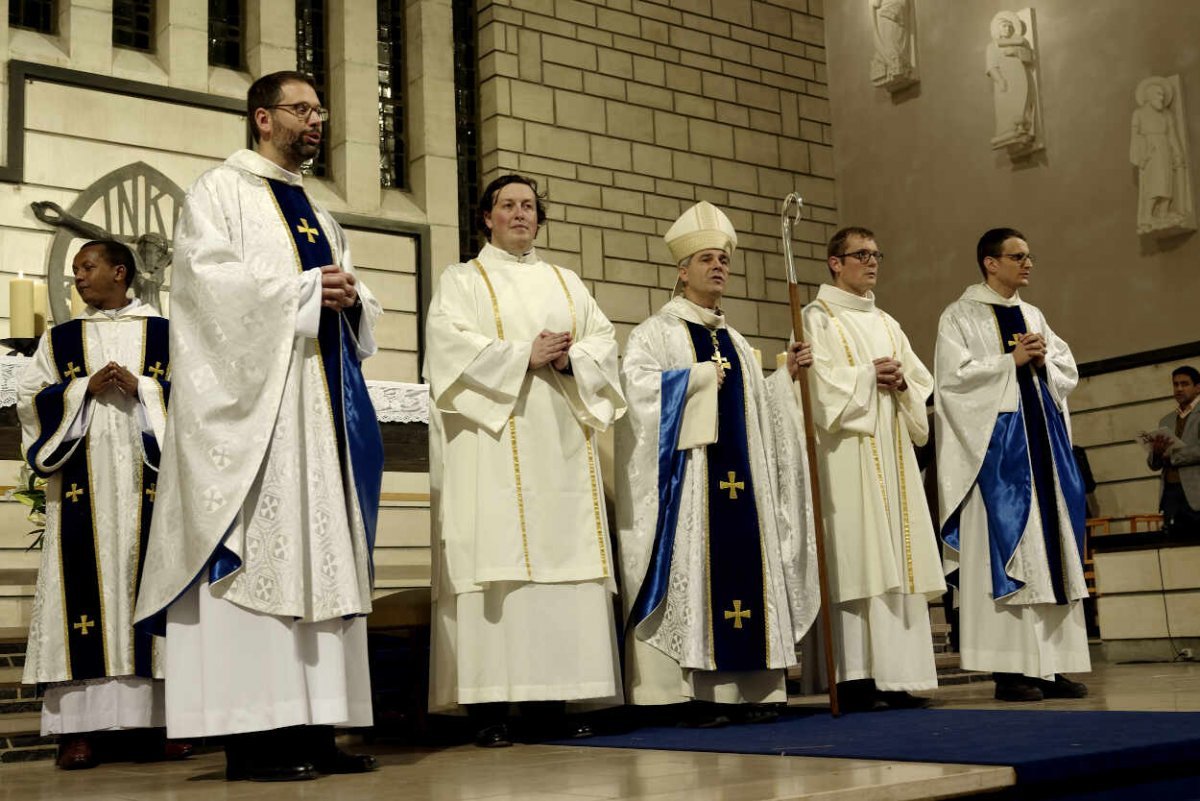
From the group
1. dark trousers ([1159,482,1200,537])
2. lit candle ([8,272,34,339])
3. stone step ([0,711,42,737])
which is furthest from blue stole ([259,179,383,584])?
dark trousers ([1159,482,1200,537])

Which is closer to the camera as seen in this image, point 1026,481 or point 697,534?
point 697,534

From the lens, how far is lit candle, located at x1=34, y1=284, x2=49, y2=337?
5645 millimetres

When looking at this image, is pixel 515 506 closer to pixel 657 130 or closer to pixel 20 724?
pixel 20 724

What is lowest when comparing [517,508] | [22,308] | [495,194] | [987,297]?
[517,508]

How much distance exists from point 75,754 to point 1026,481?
3391 mm

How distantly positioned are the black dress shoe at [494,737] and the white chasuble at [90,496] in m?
0.99

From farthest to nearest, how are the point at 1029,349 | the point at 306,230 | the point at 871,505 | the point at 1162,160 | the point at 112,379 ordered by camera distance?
1. the point at 1162,160
2. the point at 1029,349
3. the point at 871,505
4. the point at 112,379
5. the point at 306,230

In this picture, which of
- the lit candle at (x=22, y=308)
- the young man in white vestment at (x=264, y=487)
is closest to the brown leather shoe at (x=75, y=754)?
the young man in white vestment at (x=264, y=487)

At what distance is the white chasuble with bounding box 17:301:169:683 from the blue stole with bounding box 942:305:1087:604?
2.95 metres

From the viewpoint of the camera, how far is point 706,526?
15.7 ft

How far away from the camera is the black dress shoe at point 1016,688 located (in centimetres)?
509

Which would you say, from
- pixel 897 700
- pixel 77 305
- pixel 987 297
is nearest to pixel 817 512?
pixel 897 700

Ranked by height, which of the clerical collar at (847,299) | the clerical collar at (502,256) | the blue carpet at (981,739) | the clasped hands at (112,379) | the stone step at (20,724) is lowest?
Result: the blue carpet at (981,739)

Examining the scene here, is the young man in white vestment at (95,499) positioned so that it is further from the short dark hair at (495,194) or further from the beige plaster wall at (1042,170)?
the beige plaster wall at (1042,170)
